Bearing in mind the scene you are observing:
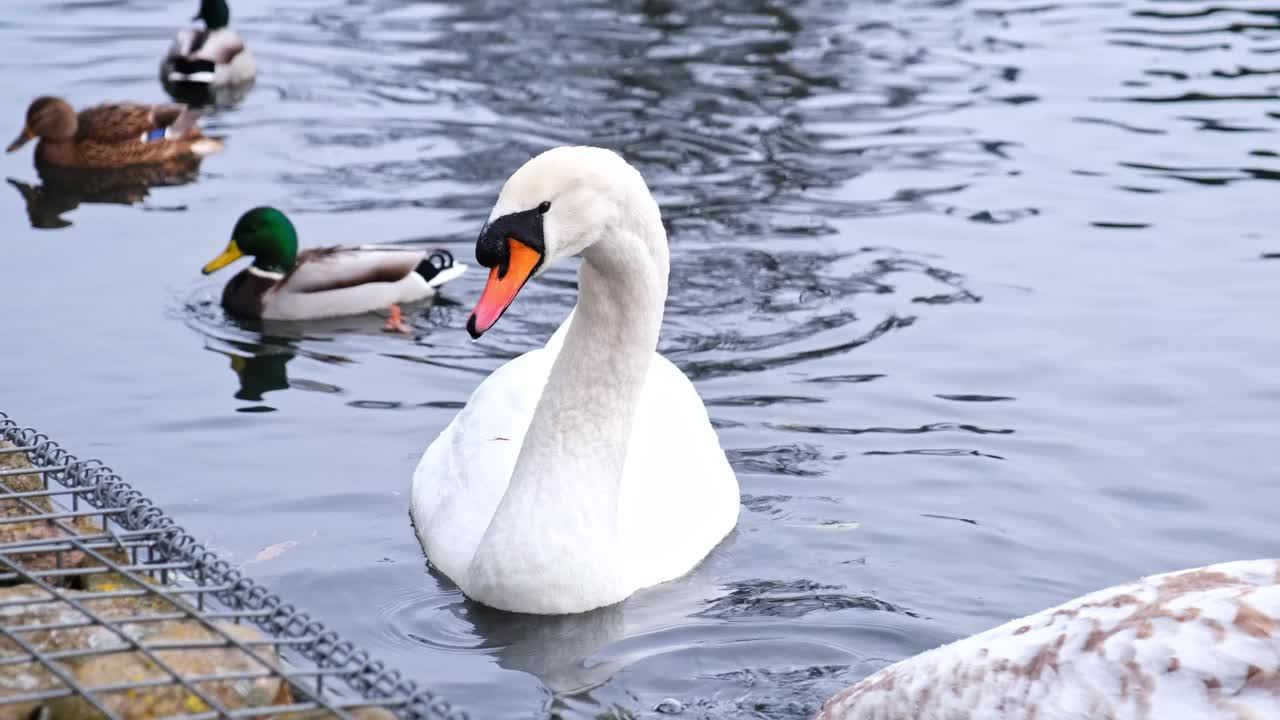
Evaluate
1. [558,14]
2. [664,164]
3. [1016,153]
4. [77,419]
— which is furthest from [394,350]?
[558,14]

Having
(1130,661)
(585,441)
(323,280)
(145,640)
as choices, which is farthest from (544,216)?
(323,280)

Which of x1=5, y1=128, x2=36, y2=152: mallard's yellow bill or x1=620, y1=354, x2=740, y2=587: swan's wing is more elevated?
x1=5, y1=128, x2=36, y2=152: mallard's yellow bill

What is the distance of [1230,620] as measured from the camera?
14.1 feet

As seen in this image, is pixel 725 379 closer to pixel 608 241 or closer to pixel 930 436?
pixel 930 436

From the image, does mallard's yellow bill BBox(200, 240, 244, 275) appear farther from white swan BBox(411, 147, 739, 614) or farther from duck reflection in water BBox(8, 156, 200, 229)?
white swan BBox(411, 147, 739, 614)

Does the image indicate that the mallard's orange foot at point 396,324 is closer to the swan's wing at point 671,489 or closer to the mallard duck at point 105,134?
the swan's wing at point 671,489

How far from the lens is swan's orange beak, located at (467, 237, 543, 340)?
6035 millimetres

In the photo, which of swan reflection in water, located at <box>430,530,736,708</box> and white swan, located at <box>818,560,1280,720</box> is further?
swan reflection in water, located at <box>430,530,736,708</box>

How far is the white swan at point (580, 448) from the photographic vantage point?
20.4 feet

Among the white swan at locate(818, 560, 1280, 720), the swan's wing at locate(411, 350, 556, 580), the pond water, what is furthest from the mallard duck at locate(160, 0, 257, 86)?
the white swan at locate(818, 560, 1280, 720)

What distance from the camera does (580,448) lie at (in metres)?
6.84

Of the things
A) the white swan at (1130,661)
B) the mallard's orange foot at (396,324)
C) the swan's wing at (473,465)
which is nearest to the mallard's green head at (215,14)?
the mallard's orange foot at (396,324)

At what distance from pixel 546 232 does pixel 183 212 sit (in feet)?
25.4

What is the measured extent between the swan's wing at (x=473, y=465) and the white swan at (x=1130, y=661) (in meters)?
2.51
